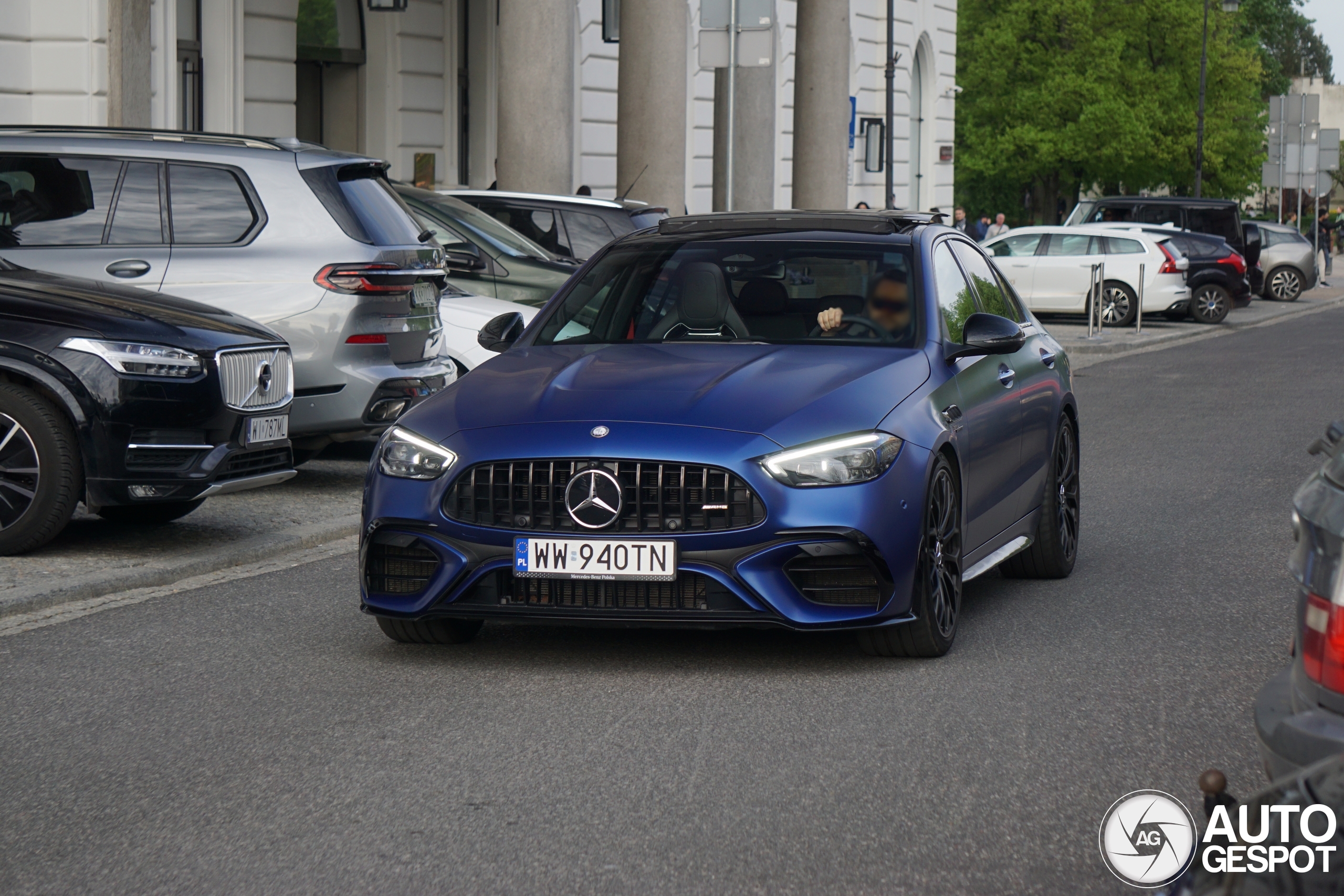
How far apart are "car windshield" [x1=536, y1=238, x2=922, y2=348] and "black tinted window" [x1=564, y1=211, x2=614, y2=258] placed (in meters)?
8.69

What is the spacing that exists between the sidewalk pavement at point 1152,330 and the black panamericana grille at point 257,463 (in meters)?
15.9

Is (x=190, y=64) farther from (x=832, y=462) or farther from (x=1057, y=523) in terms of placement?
(x=832, y=462)

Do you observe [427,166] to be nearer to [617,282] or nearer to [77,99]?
[77,99]

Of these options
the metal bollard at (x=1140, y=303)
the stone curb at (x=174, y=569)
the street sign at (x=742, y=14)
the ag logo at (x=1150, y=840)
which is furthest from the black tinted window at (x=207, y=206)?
the metal bollard at (x=1140, y=303)

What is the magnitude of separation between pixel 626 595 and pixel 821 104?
26.7 m

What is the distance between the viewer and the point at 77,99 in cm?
1939

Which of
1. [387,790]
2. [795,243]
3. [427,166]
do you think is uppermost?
[427,166]

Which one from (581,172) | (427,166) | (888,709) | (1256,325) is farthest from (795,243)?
(1256,325)

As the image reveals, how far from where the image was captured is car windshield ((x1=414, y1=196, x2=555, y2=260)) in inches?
567

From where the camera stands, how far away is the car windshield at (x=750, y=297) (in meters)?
7.30

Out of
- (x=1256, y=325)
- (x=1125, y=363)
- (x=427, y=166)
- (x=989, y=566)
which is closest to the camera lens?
(x=989, y=566)

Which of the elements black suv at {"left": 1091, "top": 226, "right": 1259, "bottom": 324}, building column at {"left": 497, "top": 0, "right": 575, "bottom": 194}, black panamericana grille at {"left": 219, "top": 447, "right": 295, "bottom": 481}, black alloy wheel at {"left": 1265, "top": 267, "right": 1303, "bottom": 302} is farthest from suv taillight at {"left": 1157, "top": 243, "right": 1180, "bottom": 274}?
black panamericana grille at {"left": 219, "top": 447, "right": 295, "bottom": 481}

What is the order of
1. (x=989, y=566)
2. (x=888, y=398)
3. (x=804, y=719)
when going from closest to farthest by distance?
(x=804, y=719) < (x=888, y=398) < (x=989, y=566)

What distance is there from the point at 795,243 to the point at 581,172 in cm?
2193
